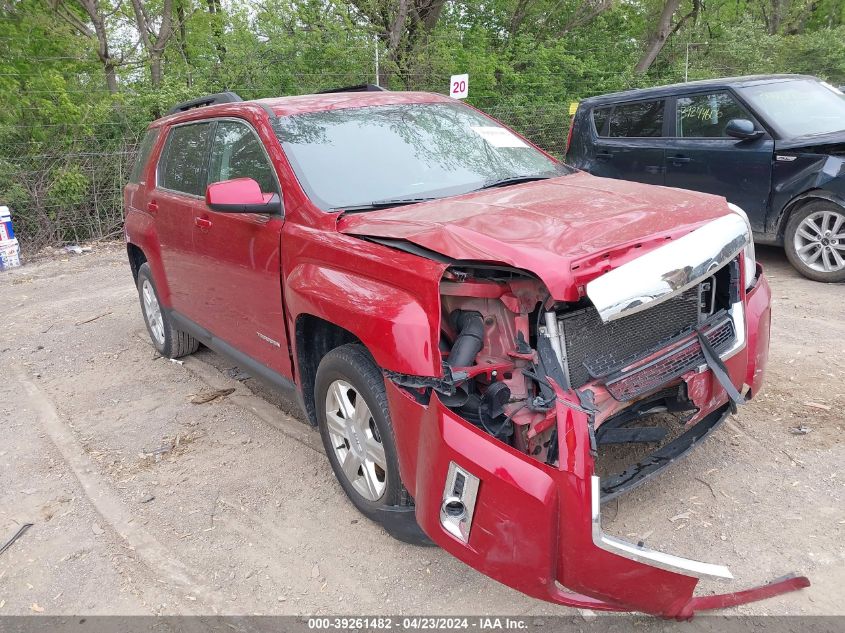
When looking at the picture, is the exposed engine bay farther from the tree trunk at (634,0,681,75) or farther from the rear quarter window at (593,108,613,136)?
the tree trunk at (634,0,681,75)

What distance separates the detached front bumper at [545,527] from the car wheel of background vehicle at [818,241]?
190 inches

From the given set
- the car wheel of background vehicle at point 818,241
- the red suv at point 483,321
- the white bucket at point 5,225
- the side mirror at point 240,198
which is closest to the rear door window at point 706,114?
the car wheel of background vehicle at point 818,241

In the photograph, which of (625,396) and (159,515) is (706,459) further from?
(159,515)

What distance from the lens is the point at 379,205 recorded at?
10.8 feet

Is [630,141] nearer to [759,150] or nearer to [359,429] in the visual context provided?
[759,150]

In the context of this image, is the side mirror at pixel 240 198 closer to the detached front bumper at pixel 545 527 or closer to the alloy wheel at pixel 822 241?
the detached front bumper at pixel 545 527

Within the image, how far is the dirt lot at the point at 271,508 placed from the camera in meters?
2.79

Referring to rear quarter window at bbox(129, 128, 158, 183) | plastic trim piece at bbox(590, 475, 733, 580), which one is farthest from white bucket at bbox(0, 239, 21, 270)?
plastic trim piece at bbox(590, 475, 733, 580)

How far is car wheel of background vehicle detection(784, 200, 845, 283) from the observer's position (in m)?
6.02

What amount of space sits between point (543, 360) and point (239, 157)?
2.36 m

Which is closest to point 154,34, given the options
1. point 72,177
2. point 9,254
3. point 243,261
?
point 72,177

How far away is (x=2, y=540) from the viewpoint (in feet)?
11.1

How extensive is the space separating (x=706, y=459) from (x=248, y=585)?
7.58 feet

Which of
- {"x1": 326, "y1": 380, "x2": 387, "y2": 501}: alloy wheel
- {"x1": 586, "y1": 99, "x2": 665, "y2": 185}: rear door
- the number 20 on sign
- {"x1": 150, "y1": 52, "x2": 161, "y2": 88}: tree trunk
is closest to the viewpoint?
{"x1": 326, "y1": 380, "x2": 387, "y2": 501}: alloy wheel
